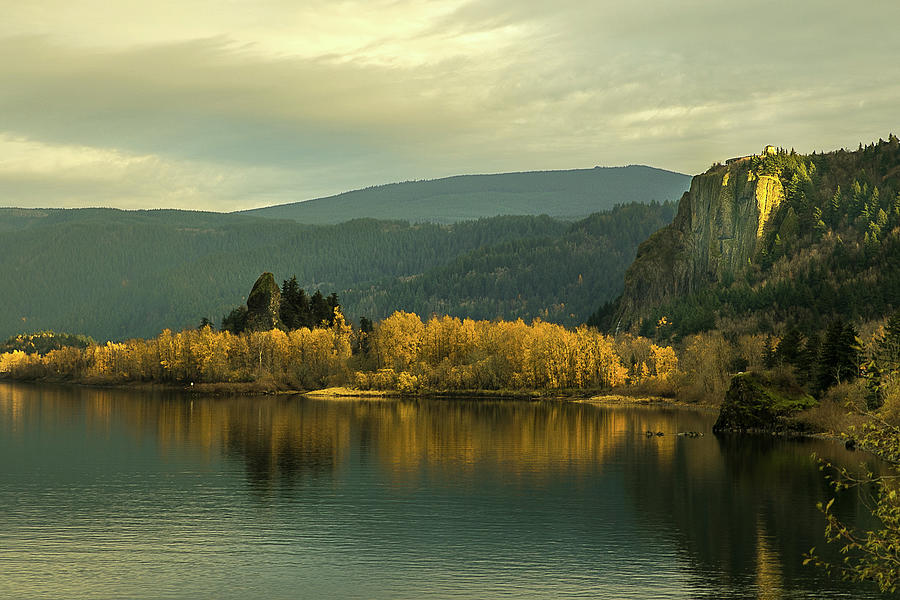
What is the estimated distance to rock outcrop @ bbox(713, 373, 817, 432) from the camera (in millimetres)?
107625

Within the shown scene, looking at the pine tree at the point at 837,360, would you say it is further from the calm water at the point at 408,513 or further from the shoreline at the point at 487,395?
the shoreline at the point at 487,395

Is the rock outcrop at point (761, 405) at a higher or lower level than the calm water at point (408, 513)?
higher

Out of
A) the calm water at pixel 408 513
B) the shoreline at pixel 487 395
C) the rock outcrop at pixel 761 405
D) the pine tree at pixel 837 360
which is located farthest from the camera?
the shoreline at pixel 487 395

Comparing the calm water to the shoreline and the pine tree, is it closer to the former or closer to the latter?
the pine tree

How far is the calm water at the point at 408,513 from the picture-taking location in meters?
43.8

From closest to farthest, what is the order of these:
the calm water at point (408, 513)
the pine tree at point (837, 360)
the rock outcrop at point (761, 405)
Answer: the calm water at point (408, 513)
the rock outcrop at point (761, 405)
the pine tree at point (837, 360)

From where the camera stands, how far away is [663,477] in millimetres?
75375

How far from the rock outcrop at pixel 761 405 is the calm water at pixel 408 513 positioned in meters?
6.14

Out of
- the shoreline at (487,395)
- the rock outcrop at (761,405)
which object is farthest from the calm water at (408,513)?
the shoreline at (487,395)

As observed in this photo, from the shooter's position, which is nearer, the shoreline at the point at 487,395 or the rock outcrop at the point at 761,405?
the rock outcrop at the point at 761,405

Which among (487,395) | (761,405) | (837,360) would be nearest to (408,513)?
(761,405)

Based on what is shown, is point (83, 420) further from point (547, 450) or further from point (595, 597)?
point (595, 597)

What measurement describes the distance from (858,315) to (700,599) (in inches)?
6252

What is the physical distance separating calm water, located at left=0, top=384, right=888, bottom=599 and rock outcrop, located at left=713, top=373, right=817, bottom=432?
614cm
